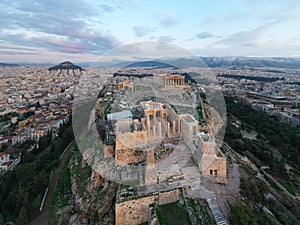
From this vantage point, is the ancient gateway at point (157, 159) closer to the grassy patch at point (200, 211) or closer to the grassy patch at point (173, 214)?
the grassy patch at point (173, 214)

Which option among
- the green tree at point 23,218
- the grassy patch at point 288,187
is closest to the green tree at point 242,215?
the grassy patch at point 288,187

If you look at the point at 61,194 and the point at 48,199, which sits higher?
the point at 61,194

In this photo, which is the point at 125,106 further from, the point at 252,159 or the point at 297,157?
the point at 297,157

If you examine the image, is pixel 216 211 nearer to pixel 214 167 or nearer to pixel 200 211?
pixel 200 211

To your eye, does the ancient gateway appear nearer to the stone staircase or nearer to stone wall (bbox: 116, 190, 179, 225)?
stone wall (bbox: 116, 190, 179, 225)

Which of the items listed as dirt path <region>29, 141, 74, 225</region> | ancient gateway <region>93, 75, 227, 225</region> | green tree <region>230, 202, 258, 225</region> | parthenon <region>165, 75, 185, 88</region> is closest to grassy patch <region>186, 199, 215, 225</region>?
ancient gateway <region>93, 75, 227, 225</region>

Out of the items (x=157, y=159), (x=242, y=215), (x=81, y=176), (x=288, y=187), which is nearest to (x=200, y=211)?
(x=242, y=215)
